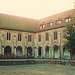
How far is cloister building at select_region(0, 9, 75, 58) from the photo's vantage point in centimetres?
4025

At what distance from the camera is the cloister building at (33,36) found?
40250 millimetres

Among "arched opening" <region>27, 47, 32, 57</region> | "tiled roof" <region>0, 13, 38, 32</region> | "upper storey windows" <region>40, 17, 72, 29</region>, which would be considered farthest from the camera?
"arched opening" <region>27, 47, 32, 57</region>

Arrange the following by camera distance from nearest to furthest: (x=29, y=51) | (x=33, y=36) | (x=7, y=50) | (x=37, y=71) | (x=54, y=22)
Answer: (x=37, y=71) < (x=54, y=22) < (x=7, y=50) < (x=33, y=36) < (x=29, y=51)

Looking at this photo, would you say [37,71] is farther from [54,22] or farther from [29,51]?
[29,51]

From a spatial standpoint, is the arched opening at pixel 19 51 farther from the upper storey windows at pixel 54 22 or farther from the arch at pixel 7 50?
the upper storey windows at pixel 54 22

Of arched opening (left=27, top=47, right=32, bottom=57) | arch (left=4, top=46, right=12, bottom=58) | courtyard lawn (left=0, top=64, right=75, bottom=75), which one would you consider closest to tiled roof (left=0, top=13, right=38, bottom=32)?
arch (left=4, top=46, right=12, bottom=58)

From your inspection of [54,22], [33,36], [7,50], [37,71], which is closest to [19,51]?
[7,50]

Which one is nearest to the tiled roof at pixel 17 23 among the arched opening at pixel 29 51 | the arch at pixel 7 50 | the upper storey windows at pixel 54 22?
the upper storey windows at pixel 54 22

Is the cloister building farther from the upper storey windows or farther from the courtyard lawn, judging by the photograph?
the courtyard lawn

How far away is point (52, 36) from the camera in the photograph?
138 ft

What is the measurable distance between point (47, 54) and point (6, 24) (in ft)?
43.8

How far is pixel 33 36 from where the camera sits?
4788cm

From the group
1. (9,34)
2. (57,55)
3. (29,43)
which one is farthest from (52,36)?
(9,34)

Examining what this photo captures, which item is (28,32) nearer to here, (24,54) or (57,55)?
(24,54)
